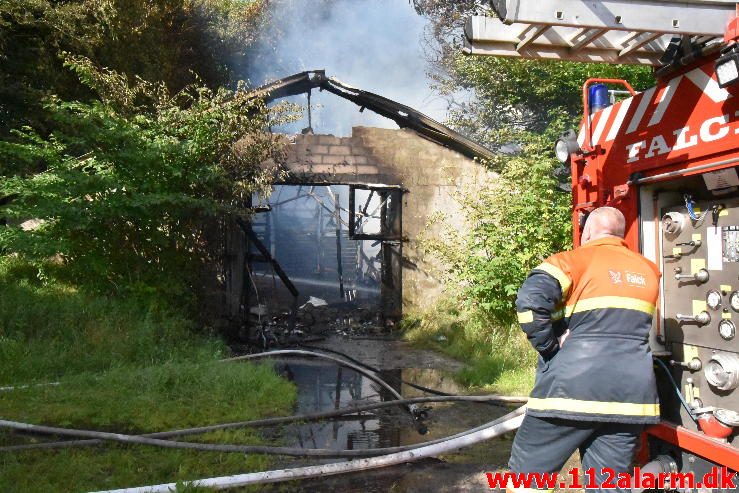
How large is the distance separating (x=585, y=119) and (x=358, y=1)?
23.9 metres

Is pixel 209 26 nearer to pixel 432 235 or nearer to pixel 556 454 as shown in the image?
pixel 432 235

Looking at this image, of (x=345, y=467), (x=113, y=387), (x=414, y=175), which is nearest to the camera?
(x=345, y=467)

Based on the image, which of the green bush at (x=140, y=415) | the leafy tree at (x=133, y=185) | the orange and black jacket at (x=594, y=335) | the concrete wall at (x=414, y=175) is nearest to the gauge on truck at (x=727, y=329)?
the orange and black jacket at (x=594, y=335)

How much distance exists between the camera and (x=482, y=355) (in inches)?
318

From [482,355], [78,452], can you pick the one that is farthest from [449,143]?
[78,452]

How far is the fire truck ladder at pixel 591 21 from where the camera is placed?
2.48 metres

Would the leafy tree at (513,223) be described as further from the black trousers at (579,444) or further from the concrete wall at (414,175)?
the black trousers at (579,444)

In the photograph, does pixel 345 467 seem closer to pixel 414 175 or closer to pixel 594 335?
pixel 594 335

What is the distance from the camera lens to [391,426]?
5387 millimetres

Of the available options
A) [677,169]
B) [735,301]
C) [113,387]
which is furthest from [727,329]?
[113,387]

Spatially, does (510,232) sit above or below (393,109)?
below

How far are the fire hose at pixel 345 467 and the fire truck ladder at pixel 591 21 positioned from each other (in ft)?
8.64

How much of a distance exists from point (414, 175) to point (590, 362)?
920 centimetres

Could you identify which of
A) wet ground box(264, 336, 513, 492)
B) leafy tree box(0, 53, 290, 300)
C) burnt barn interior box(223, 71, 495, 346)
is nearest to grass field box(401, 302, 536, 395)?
wet ground box(264, 336, 513, 492)
